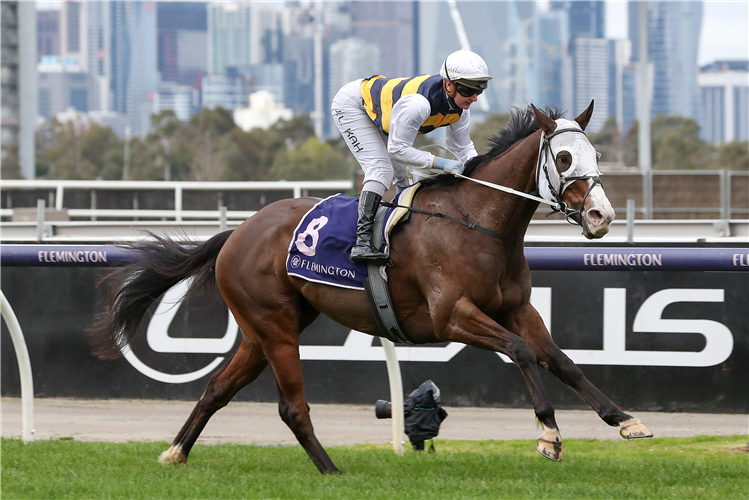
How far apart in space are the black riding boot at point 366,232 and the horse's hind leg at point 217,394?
96cm

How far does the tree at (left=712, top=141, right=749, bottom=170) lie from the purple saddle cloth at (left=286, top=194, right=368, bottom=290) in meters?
56.6

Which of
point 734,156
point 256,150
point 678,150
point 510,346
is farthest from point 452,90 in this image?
point 256,150

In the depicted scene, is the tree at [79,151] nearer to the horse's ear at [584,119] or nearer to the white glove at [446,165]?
the white glove at [446,165]

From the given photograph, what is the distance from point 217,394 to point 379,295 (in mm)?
1185

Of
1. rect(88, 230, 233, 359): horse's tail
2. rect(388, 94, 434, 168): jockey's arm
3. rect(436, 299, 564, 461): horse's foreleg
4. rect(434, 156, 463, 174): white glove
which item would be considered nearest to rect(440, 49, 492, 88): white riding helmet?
rect(388, 94, 434, 168): jockey's arm

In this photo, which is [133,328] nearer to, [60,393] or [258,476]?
[258,476]

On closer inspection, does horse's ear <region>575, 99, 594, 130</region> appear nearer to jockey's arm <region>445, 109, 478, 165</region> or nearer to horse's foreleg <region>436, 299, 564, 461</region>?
jockey's arm <region>445, 109, 478, 165</region>

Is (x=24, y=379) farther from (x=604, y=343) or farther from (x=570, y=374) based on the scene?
(x=604, y=343)

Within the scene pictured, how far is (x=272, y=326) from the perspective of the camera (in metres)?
5.07

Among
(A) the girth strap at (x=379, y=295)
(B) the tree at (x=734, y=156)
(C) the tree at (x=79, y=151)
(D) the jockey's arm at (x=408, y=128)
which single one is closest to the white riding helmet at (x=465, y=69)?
(D) the jockey's arm at (x=408, y=128)

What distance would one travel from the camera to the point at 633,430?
4.11m

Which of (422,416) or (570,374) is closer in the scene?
(570,374)

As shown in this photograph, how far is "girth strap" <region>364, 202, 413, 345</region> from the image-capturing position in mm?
4707

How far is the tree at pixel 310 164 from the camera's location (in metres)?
66.6
